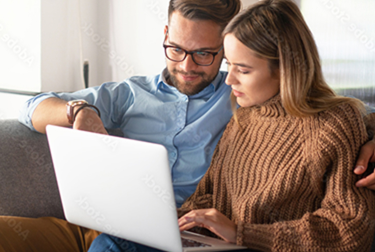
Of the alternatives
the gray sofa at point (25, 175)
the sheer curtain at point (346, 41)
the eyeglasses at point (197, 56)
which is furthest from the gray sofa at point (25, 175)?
the sheer curtain at point (346, 41)

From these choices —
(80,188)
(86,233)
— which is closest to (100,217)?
(80,188)

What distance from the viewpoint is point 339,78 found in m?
1.46

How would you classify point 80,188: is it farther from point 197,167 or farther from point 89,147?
point 197,167

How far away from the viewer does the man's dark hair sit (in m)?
1.31

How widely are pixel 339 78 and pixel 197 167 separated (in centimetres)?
64

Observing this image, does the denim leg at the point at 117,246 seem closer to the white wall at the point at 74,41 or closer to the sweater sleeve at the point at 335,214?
the sweater sleeve at the point at 335,214

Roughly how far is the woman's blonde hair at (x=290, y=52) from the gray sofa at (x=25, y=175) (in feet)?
2.62

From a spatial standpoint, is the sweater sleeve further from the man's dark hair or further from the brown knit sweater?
the man's dark hair

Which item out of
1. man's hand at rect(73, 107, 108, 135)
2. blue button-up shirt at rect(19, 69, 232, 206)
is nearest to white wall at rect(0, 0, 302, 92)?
blue button-up shirt at rect(19, 69, 232, 206)

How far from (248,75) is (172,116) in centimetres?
42

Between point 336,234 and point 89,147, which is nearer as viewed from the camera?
point 89,147

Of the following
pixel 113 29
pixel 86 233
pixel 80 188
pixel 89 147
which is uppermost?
pixel 113 29

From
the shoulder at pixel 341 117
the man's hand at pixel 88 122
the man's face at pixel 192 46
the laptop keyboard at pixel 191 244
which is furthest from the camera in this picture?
the man's face at pixel 192 46

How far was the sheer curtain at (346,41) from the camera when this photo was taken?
1341mm
